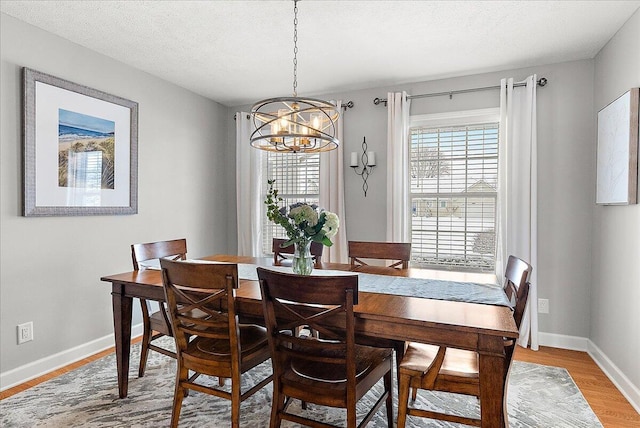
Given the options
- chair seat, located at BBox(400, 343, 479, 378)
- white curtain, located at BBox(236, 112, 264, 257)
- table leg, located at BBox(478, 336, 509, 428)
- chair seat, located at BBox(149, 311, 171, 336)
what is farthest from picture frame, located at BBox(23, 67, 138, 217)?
table leg, located at BBox(478, 336, 509, 428)

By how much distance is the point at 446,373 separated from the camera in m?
1.72

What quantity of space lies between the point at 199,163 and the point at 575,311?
4.02 meters

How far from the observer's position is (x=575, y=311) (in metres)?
3.31

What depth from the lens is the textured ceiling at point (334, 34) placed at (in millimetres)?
2426

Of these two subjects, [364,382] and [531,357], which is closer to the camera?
[364,382]

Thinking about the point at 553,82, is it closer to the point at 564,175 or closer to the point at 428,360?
the point at 564,175

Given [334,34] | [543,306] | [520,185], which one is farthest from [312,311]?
[543,306]

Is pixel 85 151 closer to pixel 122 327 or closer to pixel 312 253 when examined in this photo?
pixel 122 327

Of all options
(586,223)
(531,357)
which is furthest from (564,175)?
(531,357)

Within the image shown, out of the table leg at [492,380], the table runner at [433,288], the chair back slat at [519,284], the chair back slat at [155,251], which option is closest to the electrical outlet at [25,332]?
the chair back slat at [155,251]

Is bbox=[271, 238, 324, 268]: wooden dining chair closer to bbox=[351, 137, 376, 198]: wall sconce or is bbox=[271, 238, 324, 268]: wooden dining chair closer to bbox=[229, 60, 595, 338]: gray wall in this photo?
bbox=[351, 137, 376, 198]: wall sconce

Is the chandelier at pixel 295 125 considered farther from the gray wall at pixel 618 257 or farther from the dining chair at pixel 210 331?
the gray wall at pixel 618 257

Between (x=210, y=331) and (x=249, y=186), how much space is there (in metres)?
A: 2.77

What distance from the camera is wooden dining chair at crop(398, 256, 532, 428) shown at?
5.47 feet
